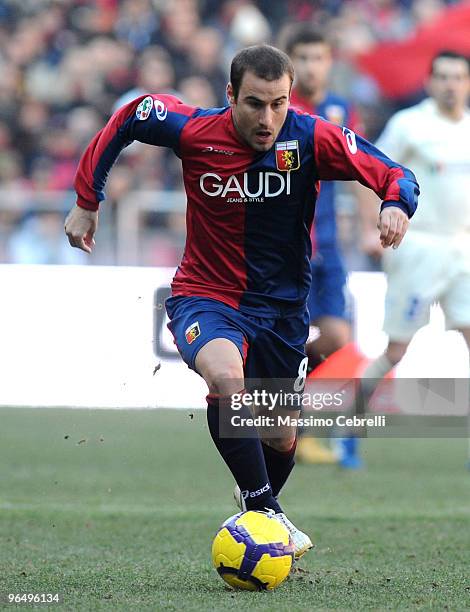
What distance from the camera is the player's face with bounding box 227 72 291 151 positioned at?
4711 millimetres

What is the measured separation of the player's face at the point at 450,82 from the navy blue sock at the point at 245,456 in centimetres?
466

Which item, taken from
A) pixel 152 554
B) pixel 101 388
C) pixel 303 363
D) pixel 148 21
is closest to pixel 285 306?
pixel 303 363

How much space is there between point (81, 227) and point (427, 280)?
13.7 feet

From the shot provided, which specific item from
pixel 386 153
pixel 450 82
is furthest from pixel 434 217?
pixel 450 82

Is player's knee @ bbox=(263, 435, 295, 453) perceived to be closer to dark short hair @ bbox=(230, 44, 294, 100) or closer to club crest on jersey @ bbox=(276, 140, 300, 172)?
club crest on jersey @ bbox=(276, 140, 300, 172)

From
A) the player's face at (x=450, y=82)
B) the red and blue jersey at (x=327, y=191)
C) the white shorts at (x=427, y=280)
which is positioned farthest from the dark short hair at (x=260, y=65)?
the white shorts at (x=427, y=280)

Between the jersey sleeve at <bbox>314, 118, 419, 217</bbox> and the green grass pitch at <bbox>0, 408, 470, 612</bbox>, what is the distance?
56.4 inches

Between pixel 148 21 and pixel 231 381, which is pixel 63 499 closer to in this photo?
pixel 231 381

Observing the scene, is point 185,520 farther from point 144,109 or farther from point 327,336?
point 327,336

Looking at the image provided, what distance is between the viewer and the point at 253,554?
4461 millimetres

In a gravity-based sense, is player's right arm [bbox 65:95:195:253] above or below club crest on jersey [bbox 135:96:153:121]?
below

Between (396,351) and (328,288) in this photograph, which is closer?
(328,288)

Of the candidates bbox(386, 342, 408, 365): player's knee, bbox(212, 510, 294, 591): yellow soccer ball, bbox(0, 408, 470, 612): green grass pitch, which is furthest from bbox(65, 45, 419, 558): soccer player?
bbox(386, 342, 408, 365): player's knee

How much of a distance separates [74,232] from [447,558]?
2031mm
